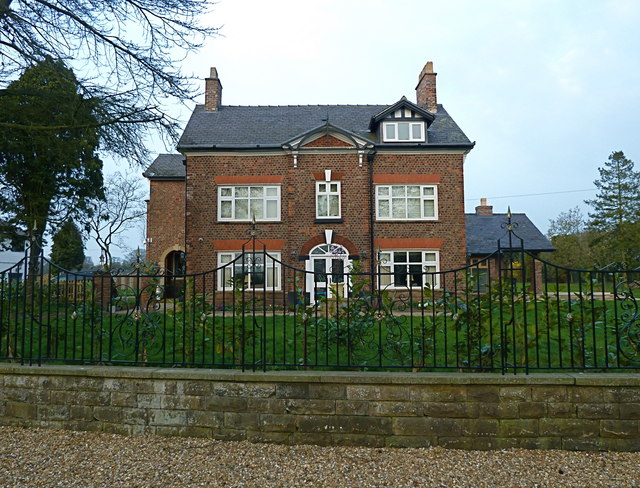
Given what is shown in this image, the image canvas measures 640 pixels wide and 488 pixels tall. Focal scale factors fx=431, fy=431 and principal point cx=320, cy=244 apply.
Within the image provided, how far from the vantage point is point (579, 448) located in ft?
13.0

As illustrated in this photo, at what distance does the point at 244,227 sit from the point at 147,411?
13268 millimetres

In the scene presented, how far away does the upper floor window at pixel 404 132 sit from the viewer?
17.5 meters

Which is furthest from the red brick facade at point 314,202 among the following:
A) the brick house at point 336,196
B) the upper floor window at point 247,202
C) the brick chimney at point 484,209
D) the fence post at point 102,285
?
the brick chimney at point 484,209

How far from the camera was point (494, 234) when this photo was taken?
24.1m

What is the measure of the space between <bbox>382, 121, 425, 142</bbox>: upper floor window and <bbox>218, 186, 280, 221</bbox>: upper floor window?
5.01m

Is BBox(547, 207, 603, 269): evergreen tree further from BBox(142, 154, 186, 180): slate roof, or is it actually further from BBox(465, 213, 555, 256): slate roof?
BBox(142, 154, 186, 180): slate roof

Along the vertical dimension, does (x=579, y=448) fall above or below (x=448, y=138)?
below

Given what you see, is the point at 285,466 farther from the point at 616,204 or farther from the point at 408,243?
the point at 616,204

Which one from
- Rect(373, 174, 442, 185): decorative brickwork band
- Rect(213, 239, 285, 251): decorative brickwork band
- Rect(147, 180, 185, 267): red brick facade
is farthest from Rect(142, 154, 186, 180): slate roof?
Rect(373, 174, 442, 185): decorative brickwork band

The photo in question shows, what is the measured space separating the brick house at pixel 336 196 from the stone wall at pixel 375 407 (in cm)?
1280

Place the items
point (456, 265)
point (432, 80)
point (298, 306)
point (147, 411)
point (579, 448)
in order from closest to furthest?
point (579, 448) → point (147, 411) → point (298, 306) → point (456, 265) → point (432, 80)

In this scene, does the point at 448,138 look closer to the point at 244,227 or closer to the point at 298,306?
the point at 244,227

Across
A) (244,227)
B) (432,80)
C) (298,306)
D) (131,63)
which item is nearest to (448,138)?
(432,80)

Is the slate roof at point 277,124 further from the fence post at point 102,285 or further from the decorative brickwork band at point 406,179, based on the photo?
the fence post at point 102,285
